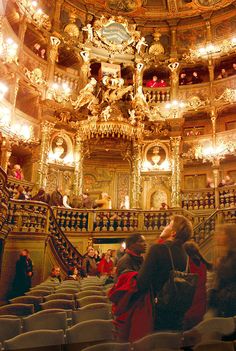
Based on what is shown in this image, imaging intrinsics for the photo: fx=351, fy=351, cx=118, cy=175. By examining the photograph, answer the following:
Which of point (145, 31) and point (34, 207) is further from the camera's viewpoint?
point (145, 31)

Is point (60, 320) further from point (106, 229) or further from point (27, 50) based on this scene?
point (27, 50)

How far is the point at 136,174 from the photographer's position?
16.7m

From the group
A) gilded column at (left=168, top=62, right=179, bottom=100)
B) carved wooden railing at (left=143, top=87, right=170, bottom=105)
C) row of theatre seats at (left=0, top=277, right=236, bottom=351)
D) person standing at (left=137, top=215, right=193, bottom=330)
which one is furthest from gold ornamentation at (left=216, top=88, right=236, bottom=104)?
person standing at (left=137, top=215, right=193, bottom=330)

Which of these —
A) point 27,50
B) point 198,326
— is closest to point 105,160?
point 27,50

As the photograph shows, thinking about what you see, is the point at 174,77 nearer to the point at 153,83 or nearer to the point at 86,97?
the point at 153,83

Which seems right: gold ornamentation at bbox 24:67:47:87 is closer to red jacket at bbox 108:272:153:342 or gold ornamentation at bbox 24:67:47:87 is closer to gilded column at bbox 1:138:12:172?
gilded column at bbox 1:138:12:172

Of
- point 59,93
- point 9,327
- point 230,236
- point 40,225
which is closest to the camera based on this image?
point 230,236

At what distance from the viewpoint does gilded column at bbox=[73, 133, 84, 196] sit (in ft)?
52.7

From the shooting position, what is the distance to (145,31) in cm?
1920

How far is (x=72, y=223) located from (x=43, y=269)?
9.23 ft

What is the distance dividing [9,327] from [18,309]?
121cm

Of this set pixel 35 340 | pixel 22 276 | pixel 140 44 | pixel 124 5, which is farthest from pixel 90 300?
pixel 124 5

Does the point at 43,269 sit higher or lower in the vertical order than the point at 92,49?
lower

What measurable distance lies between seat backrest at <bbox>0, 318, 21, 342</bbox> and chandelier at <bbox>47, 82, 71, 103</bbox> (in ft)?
42.8
